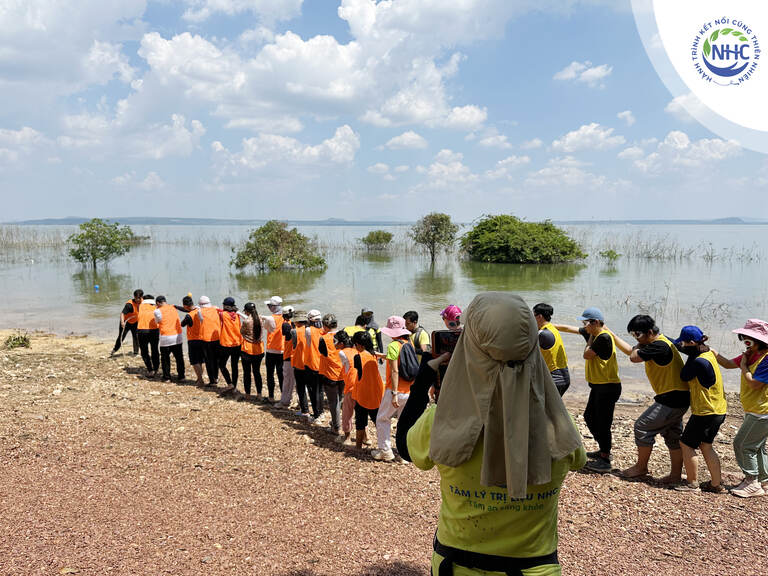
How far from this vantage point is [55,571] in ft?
11.1

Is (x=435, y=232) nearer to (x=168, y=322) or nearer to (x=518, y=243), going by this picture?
(x=518, y=243)

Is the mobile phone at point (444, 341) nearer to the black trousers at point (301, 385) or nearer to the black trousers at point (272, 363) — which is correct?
the black trousers at point (301, 385)

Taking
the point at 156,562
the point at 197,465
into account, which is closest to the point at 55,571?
the point at 156,562

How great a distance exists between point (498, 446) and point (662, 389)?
411cm

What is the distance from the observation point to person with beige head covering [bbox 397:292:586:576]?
173cm

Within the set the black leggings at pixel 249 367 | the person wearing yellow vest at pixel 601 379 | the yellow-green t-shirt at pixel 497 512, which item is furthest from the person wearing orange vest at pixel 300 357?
the yellow-green t-shirt at pixel 497 512

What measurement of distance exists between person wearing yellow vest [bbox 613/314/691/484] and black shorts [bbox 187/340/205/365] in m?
6.61

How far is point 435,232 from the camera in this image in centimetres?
3688

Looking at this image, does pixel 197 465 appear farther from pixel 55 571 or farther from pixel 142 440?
pixel 55 571

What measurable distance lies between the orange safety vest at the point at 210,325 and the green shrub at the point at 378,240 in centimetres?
3590

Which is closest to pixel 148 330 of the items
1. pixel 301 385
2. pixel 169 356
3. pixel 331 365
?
pixel 169 356

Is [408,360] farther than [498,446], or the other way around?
[408,360]

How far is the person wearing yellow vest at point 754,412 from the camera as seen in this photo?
4738 mm

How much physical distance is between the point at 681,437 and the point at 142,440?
557 cm
